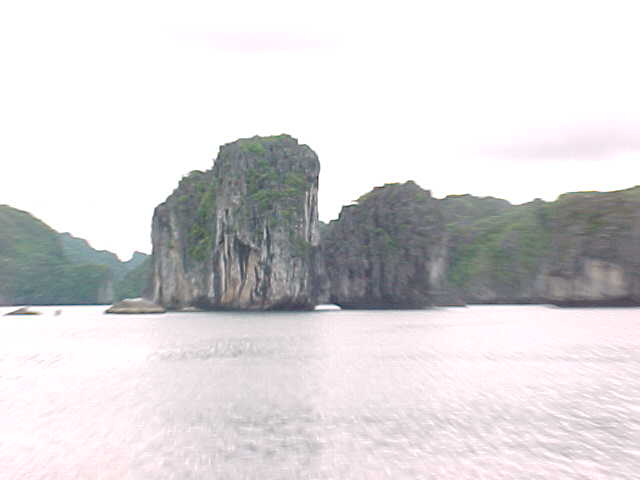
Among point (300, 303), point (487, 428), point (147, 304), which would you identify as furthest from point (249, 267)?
point (487, 428)

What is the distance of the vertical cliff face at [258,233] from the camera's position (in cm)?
13162

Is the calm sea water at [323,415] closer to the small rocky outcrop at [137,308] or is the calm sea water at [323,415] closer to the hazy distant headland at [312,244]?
the hazy distant headland at [312,244]

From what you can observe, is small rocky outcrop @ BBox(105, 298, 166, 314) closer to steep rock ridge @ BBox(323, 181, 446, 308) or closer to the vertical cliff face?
the vertical cliff face

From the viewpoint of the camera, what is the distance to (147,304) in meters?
142

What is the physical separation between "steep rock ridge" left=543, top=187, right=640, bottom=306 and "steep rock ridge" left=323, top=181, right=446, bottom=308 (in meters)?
30.8

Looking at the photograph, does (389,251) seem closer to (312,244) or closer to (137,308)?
(312,244)

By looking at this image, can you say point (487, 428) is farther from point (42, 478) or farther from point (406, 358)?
point (406, 358)

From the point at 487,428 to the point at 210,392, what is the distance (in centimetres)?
1357

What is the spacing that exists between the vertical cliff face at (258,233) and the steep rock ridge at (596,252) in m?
61.9

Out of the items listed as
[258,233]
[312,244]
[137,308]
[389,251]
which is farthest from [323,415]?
[389,251]

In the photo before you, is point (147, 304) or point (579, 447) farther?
point (147, 304)

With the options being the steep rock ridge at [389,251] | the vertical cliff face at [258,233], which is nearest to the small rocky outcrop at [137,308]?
the vertical cliff face at [258,233]

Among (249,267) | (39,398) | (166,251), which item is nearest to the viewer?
(39,398)

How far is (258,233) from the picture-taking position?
432 ft
